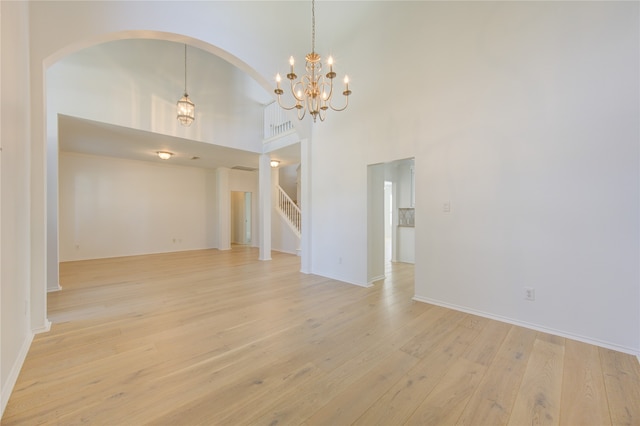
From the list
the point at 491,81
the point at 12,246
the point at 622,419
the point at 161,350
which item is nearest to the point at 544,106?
the point at 491,81

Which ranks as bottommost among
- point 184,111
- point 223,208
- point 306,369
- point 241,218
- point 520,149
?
point 306,369

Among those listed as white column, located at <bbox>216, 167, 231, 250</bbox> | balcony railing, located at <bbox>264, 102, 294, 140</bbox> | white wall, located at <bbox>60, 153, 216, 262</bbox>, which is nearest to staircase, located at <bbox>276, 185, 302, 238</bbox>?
white column, located at <bbox>216, 167, 231, 250</bbox>

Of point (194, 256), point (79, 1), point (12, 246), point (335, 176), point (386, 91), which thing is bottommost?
point (194, 256)

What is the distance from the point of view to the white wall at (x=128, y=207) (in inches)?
258

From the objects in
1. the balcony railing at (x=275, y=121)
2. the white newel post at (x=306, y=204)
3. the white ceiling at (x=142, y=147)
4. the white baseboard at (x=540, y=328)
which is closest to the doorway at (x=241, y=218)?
the white ceiling at (x=142, y=147)

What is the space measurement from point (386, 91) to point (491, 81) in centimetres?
140

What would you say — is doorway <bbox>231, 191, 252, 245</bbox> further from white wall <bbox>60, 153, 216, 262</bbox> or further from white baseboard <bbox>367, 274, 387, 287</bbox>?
white baseboard <bbox>367, 274, 387, 287</bbox>

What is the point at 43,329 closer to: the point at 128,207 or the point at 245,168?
the point at 128,207

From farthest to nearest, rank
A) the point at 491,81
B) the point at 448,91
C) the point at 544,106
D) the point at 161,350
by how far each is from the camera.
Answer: the point at 448,91
the point at 491,81
the point at 544,106
the point at 161,350

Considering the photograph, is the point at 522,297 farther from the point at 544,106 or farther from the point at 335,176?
the point at 335,176

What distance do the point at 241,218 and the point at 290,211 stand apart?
135 inches

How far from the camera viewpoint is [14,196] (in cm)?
200

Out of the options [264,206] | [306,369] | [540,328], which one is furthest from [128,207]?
[540,328]

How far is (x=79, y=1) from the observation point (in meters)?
2.70
